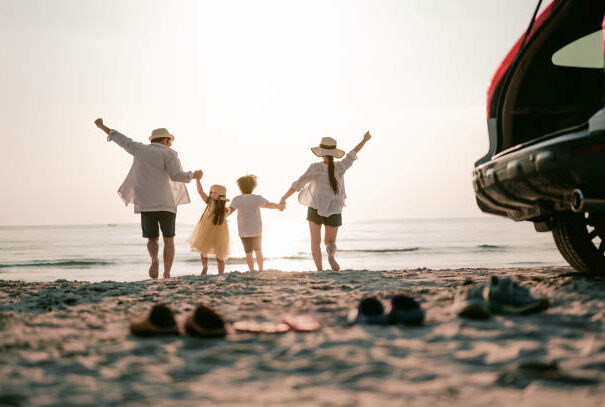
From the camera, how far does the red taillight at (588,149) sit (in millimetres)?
3176

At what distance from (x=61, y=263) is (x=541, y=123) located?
17286 millimetres

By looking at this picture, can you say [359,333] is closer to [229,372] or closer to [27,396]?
[229,372]

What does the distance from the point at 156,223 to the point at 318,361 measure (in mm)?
4856

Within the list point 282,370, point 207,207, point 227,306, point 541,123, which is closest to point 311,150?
point 207,207

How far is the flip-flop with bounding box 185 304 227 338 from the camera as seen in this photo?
2740mm

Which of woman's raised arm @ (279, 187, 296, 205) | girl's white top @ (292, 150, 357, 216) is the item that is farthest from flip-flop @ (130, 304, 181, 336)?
woman's raised arm @ (279, 187, 296, 205)

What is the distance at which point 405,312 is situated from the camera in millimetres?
2980

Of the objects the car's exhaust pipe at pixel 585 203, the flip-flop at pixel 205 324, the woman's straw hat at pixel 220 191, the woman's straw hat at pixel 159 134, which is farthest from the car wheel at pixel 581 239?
the woman's straw hat at pixel 220 191

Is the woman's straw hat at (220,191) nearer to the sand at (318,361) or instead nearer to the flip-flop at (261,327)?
the sand at (318,361)

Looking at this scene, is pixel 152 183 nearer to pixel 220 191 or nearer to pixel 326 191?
pixel 220 191

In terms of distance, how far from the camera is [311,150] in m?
7.61

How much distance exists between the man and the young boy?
1448 mm

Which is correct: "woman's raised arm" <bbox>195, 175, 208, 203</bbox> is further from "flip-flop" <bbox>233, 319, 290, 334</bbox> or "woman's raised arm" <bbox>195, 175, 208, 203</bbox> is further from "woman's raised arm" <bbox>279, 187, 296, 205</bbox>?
"flip-flop" <bbox>233, 319, 290, 334</bbox>

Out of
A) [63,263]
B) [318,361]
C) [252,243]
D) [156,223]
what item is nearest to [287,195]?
[252,243]
